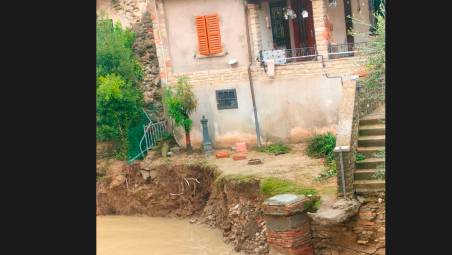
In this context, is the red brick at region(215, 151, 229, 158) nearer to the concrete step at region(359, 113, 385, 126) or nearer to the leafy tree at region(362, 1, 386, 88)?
the concrete step at region(359, 113, 385, 126)

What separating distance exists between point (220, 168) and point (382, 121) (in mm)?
4266

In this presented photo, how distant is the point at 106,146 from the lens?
54.5 ft

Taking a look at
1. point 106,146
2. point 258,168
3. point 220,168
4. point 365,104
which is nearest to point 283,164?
point 258,168

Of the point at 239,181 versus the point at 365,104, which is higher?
the point at 365,104

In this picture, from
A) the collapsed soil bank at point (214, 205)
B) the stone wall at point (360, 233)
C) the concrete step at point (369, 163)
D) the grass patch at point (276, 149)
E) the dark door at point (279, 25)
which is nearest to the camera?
the stone wall at point (360, 233)

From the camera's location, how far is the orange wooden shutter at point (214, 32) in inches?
624

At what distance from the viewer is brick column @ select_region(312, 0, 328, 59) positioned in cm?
1491

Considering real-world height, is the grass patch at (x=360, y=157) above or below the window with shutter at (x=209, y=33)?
below

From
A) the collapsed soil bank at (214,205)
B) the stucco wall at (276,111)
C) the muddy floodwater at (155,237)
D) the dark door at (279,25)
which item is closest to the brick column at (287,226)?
the collapsed soil bank at (214,205)

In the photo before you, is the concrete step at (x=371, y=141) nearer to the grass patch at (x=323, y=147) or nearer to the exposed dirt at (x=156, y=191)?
the grass patch at (x=323, y=147)

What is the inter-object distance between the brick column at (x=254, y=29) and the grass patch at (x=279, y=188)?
3.83 metres

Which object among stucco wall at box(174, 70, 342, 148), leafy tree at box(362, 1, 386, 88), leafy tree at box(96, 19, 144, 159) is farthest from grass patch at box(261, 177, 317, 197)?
leafy tree at box(96, 19, 144, 159)

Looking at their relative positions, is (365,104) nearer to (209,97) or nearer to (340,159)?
(340,159)

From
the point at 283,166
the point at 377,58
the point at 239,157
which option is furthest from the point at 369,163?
the point at 239,157
